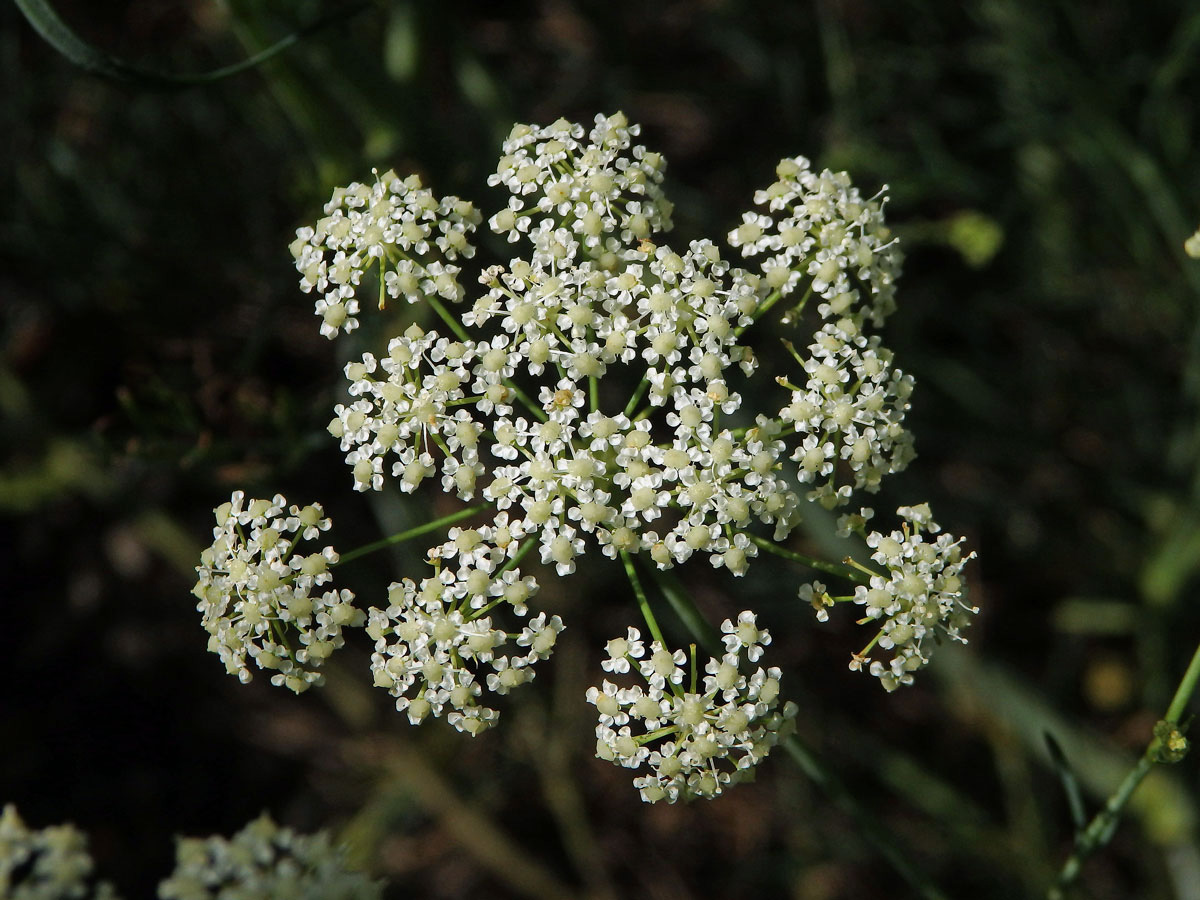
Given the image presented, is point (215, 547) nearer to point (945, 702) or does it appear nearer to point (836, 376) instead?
point (836, 376)

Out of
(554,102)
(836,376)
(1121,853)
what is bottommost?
(1121,853)

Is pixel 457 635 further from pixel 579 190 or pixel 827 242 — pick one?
pixel 827 242

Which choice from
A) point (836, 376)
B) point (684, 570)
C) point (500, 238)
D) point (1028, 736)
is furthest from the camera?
point (684, 570)

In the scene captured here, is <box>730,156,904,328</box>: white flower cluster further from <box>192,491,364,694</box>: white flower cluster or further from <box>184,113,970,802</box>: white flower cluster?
<box>192,491,364,694</box>: white flower cluster

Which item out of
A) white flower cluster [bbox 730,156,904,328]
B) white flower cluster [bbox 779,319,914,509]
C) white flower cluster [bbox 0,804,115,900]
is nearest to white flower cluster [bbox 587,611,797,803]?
white flower cluster [bbox 779,319,914,509]

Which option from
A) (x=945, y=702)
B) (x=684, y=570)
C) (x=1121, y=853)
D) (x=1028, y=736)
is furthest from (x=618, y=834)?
(x=1121, y=853)

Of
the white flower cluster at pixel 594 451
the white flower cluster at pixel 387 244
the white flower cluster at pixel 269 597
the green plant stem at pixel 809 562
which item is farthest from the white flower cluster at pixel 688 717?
the white flower cluster at pixel 387 244

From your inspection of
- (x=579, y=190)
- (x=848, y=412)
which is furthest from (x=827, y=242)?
(x=579, y=190)
